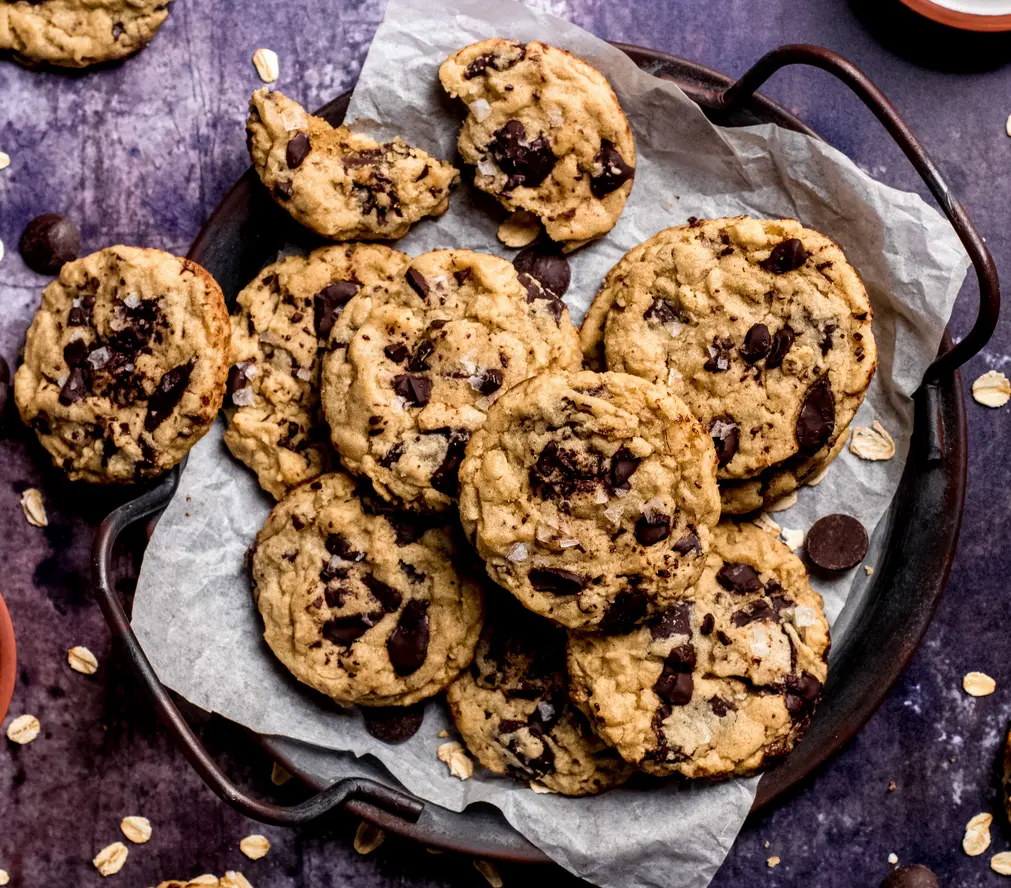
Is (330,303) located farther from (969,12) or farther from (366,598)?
(969,12)

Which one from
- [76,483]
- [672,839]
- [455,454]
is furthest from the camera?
[76,483]

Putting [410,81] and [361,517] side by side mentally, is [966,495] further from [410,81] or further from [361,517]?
[410,81]

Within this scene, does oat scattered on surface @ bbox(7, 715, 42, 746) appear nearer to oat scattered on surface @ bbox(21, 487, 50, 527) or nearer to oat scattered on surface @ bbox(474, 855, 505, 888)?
oat scattered on surface @ bbox(21, 487, 50, 527)

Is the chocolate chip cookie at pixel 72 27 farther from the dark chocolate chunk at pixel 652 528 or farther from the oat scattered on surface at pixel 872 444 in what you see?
the oat scattered on surface at pixel 872 444

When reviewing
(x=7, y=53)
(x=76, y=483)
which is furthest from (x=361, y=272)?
(x=7, y=53)

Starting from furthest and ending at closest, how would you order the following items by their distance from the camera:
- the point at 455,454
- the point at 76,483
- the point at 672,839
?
the point at 76,483 < the point at 672,839 < the point at 455,454
